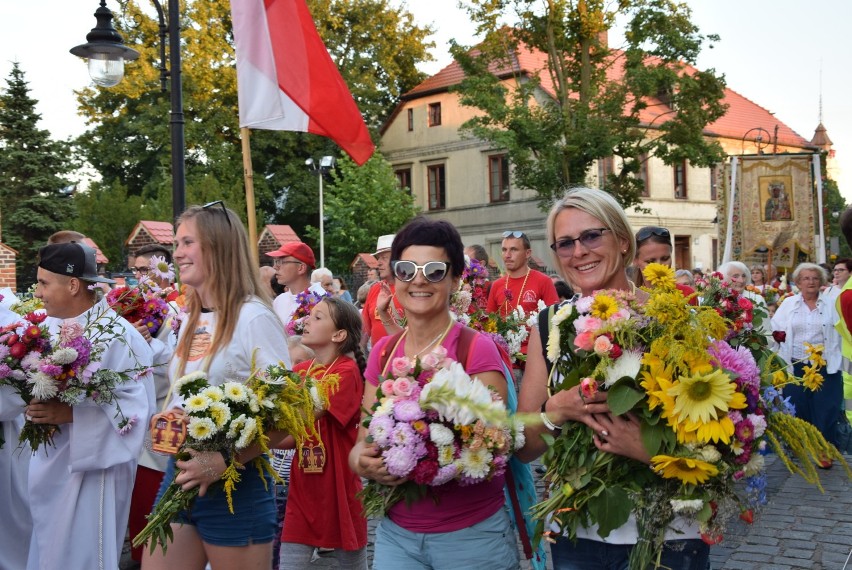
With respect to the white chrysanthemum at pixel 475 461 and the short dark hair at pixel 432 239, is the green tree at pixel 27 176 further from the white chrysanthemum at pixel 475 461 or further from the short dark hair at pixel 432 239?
the white chrysanthemum at pixel 475 461

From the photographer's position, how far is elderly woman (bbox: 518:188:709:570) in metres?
2.81

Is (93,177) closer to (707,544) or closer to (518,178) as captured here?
(518,178)

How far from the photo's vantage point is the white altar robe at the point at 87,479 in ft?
15.1

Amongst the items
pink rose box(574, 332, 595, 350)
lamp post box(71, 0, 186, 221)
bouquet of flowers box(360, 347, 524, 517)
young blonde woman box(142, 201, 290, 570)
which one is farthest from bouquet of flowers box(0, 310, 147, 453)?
lamp post box(71, 0, 186, 221)

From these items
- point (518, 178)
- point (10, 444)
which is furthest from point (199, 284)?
point (518, 178)

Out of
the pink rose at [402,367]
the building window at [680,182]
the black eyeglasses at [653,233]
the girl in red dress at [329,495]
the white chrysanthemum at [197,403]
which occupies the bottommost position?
the girl in red dress at [329,495]

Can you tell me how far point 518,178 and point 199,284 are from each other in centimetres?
2950

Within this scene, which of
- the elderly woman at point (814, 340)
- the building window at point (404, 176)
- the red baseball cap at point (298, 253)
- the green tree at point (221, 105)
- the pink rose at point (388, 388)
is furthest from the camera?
the building window at point (404, 176)

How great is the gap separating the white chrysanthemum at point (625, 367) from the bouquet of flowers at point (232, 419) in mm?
1449

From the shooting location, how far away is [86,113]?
4025cm

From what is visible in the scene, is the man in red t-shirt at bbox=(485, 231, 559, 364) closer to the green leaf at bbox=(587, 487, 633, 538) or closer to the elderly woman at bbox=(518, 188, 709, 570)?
the elderly woman at bbox=(518, 188, 709, 570)

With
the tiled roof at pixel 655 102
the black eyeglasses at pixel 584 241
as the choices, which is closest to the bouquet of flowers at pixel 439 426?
the black eyeglasses at pixel 584 241

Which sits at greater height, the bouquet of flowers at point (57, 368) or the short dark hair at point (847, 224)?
the short dark hair at point (847, 224)

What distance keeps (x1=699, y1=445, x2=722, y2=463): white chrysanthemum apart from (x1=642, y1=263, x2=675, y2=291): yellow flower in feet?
1.65
